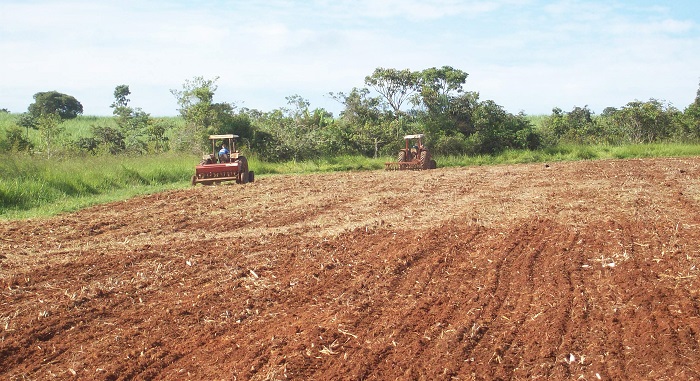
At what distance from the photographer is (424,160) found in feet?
78.0

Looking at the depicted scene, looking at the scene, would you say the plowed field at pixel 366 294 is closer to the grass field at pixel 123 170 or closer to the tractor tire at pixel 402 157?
the grass field at pixel 123 170

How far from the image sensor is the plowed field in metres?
4.99

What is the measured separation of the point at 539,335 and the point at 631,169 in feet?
48.0

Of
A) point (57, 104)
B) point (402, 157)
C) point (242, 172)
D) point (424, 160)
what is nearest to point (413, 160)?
point (402, 157)

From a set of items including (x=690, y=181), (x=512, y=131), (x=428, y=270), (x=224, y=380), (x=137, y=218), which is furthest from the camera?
(x=512, y=131)

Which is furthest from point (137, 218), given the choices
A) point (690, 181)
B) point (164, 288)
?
point (690, 181)

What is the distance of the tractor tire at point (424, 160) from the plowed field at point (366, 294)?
11.5 m

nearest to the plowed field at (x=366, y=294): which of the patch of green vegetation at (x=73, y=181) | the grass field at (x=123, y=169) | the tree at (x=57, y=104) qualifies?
the patch of green vegetation at (x=73, y=181)

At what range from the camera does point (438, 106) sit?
3030cm

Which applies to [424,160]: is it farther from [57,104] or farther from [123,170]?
[57,104]

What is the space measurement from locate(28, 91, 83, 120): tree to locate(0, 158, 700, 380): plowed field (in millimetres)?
40958

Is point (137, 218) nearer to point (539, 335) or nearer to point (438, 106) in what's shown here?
point (539, 335)

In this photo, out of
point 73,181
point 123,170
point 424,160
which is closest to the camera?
point 73,181

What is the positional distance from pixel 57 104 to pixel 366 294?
1973 inches
